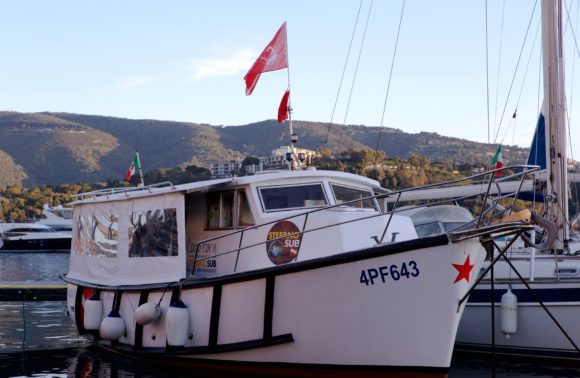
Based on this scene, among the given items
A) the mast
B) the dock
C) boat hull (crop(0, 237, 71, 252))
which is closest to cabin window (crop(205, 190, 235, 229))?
the mast

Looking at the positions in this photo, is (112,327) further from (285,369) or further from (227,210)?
(285,369)

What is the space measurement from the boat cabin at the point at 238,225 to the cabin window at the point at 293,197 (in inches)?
0.6

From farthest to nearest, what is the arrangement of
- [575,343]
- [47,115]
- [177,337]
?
[47,115] < [575,343] < [177,337]

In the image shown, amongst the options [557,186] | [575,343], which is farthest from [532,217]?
[557,186]

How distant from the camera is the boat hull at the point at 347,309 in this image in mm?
9977

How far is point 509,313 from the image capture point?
13.2 meters

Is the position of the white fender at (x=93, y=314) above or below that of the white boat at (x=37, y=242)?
above

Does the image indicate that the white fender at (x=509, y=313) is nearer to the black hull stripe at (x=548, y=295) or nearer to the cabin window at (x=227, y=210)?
the black hull stripe at (x=548, y=295)

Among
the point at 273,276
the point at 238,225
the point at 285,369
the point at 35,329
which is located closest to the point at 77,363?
the point at 238,225

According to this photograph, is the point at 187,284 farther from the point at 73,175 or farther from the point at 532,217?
the point at 73,175

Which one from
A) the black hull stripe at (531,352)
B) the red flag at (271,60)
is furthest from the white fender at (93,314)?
the black hull stripe at (531,352)

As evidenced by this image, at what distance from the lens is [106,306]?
46.0ft

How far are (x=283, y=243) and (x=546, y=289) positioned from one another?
15.0 ft

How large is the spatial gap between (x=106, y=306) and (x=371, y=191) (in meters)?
5.05
